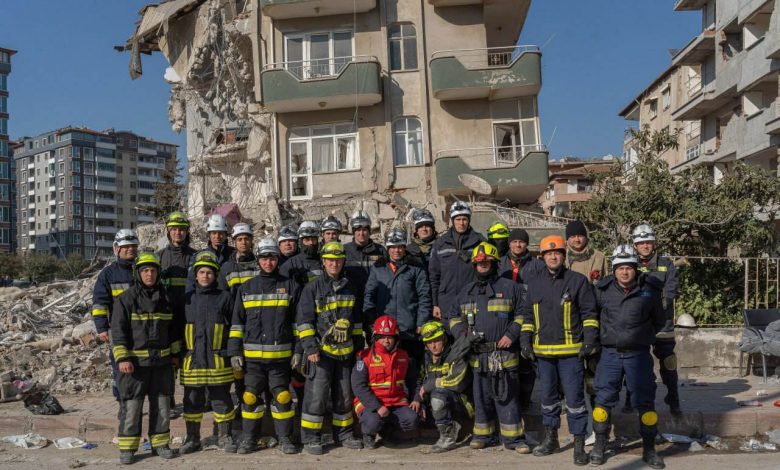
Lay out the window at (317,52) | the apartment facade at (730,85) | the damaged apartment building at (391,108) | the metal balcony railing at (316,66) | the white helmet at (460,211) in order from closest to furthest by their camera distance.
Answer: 1. the white helmet at (460,211)
2. the damaged apartment building at (391,108)
3. the metal balcony railing at (316,66)
4. the window at (317,52)
5. the apartment facade at (730,85)

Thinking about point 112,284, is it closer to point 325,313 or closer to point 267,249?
point 267,249

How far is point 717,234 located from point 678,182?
1.30 metres

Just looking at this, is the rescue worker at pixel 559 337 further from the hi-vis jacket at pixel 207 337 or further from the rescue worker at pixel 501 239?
the hi-vis jacket at pixel 207 337

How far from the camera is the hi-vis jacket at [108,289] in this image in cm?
711

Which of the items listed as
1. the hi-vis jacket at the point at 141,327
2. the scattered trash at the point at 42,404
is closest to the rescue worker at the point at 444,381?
the hi-vis jacket at the point at 141,327

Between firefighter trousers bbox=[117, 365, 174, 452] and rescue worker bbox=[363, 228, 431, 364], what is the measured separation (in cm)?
229

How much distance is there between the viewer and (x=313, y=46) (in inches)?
888

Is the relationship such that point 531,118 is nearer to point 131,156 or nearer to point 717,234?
point 717,234

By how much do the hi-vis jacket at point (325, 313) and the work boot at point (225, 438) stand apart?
1307mm

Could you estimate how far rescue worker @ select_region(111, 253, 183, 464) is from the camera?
6738 millimetres

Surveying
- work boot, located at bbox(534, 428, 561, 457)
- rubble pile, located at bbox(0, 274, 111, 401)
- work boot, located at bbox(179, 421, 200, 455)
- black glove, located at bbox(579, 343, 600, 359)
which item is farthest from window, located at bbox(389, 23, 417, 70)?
work boot, located at bbox(534, 428, 561, 457)

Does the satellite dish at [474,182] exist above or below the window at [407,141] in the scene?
below

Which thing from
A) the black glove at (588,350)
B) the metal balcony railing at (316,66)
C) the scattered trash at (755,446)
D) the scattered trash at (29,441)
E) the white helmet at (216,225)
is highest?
the metal balcony railing at (316,66)

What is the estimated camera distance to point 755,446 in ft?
22.4
